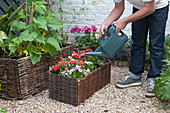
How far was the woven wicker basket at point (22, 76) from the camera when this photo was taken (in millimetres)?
2092

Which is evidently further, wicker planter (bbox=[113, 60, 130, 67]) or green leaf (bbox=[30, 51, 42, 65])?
wicker planter (bbox=[113, 60, 130, 67])

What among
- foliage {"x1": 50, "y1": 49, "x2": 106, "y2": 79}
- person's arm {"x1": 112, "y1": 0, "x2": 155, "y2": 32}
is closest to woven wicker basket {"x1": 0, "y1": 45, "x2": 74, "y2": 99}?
foliage {"x1": 50, "y1": 49, "x2": 106, "y2": 79}

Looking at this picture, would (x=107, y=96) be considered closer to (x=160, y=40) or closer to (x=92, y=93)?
(x=92, y=93)

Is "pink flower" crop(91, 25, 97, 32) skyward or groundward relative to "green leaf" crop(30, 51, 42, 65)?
skyward

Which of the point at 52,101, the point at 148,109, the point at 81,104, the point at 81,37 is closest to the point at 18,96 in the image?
the point at 52,101

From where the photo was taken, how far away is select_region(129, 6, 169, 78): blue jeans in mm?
2219

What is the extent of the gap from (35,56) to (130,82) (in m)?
1.09

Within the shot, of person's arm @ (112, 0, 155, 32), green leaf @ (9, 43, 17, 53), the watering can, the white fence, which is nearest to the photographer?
person's arm @ (112, 0, 155, 32)

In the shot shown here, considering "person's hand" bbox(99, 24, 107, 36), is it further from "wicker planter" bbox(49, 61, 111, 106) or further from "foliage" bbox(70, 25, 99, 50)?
"foliage" bbox(70, 25, 99, 50)

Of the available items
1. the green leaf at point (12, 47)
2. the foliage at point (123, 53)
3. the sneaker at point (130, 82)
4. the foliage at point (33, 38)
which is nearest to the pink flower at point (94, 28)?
the foliage at point (123, 53)

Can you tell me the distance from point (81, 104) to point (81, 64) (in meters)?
0.40

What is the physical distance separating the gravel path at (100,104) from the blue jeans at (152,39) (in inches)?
11.4

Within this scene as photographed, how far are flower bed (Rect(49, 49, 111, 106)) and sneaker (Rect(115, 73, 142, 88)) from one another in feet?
1.01

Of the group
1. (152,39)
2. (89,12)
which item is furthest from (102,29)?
(89,12)
